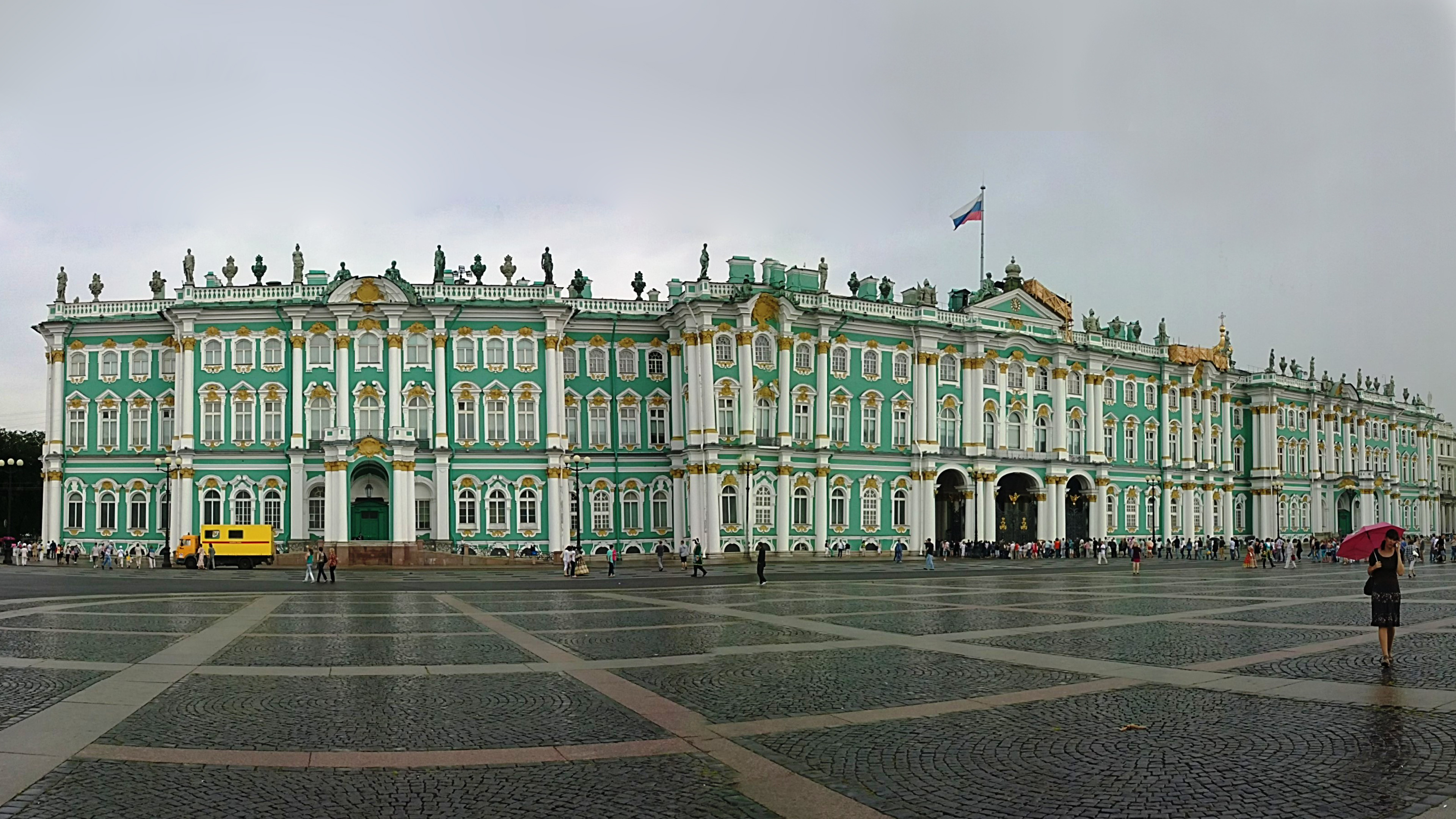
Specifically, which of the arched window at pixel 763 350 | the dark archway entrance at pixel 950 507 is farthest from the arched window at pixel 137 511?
the dark archway entrance at pixel 950 507

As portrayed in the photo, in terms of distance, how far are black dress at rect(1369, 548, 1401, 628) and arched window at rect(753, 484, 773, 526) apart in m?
52.6

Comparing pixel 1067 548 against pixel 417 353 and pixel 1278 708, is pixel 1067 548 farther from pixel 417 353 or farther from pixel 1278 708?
pixel 1278 708

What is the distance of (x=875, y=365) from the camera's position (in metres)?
75.4

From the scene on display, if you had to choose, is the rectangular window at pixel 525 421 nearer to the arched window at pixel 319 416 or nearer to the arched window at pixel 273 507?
the arched window at pixel 319 416

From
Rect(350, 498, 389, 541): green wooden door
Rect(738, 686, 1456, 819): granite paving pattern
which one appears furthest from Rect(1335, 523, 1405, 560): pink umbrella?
Rect(350, 498, 389, 541): green wooden door

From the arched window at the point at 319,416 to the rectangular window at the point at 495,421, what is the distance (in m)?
8.95

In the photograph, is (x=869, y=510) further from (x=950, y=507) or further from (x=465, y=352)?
(x=465, y=352)

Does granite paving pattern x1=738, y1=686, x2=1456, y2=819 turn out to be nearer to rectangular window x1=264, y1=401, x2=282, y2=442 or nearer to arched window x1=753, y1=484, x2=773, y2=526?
arched window x1=753, y1=484, x2=773, y2=526

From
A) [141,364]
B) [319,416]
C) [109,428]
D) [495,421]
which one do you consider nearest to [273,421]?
[319,416]

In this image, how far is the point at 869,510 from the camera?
7500cm

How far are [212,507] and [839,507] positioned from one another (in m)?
37.9

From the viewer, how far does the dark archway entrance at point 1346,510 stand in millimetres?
113312

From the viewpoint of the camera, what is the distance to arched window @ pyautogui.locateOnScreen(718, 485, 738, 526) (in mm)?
Result: 69062

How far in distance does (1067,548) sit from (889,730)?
A: 6934 centimetres
